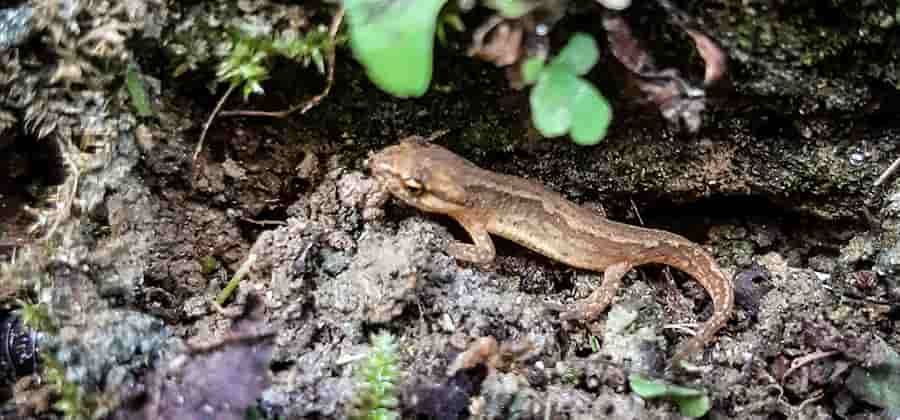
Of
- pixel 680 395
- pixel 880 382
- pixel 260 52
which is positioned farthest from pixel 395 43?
pixel 880 382

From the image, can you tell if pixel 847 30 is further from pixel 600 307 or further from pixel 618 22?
pixel 600 307

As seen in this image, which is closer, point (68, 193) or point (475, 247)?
point (68, 193)

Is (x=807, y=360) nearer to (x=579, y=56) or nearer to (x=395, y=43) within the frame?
(x=579, y=56)

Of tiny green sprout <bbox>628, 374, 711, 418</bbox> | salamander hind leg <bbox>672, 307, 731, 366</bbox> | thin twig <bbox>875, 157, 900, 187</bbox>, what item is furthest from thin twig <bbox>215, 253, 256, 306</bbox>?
thin twig <bbox>875, 157, 900, 187</bbox>

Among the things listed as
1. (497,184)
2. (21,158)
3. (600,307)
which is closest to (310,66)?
(497,184)

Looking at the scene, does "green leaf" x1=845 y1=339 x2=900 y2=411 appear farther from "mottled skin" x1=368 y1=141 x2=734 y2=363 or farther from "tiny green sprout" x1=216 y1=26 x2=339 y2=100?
"tiny green sprout" x1=216 y1=26 x2=339 y2=100

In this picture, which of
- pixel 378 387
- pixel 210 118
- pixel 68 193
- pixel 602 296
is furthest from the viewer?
pixel 602 296

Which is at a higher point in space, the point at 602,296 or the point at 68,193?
the point at 68,193
